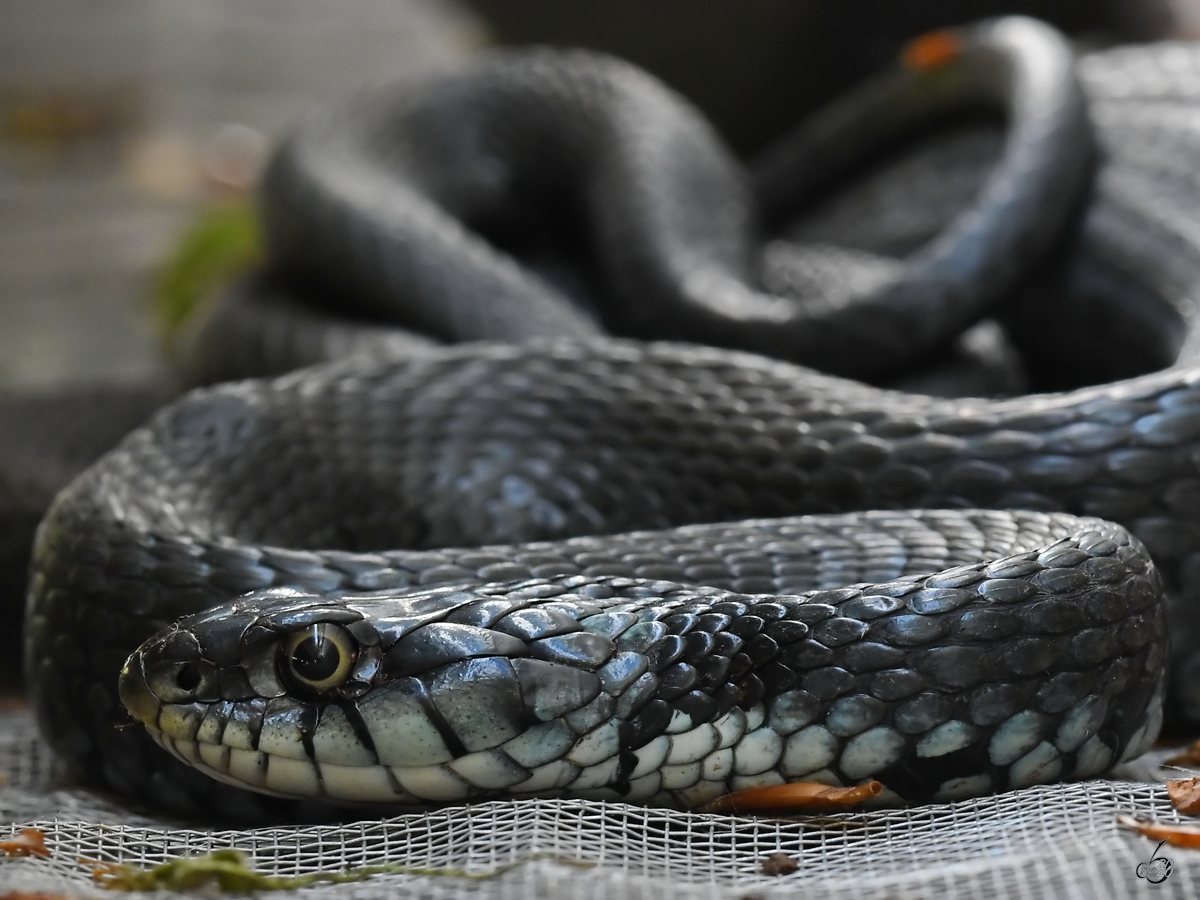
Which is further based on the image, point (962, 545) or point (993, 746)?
point (962, 545)

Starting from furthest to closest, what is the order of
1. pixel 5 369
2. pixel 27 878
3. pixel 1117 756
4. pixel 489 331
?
pixel 5 369
pixel 489 331
pixel 1117 756
pixel 27 878

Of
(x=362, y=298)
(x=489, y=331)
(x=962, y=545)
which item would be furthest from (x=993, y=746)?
(x=362, y=298)

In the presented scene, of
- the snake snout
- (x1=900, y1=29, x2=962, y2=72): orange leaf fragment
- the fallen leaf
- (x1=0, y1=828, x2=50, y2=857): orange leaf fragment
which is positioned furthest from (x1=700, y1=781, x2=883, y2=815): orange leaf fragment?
(x1=900, y1=29, x2=962, y2=72): orange leaf fragment

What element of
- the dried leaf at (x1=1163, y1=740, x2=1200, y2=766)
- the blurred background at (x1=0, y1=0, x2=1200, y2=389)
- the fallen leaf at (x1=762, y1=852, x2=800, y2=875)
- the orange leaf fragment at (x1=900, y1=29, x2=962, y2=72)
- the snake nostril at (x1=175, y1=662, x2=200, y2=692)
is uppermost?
the orange leaf fragment at (x1=900, y1=29, x2=962, y2=72)

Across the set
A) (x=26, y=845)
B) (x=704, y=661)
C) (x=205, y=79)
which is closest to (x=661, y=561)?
(x=704, y=661)

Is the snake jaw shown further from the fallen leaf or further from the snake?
the fallen leaf

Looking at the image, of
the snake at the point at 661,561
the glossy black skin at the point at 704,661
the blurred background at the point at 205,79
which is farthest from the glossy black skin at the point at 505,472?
the blurred background at the point at 205,79

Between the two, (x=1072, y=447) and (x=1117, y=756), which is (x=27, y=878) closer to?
(x=1117, y=756)
